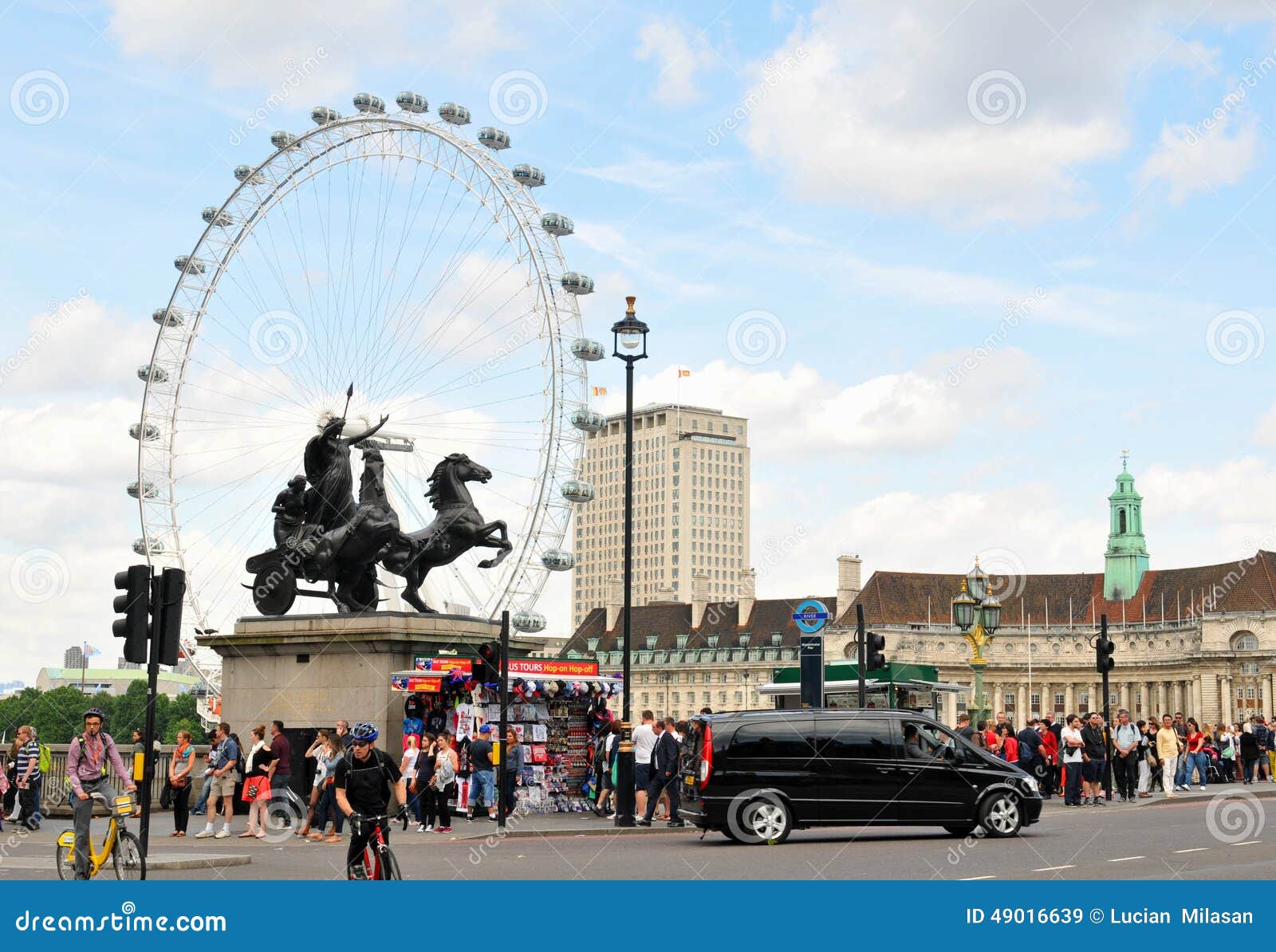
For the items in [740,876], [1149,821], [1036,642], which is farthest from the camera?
[1036,642]

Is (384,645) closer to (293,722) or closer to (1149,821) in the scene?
(293,722)

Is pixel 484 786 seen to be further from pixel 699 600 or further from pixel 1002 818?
pixel 699 600

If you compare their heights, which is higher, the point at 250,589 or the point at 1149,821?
the point at 250,589

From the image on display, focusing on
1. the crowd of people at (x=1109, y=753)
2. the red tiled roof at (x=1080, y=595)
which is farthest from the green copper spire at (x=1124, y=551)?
the crowd of people at (x=1109, y=753)

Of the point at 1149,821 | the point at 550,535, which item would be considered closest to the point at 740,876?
the point at 1149,821

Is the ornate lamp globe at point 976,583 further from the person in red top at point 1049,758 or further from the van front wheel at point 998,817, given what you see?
the van front wheel at point 998,817

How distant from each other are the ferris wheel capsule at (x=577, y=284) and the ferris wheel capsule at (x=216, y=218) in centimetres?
1135

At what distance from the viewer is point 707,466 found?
198 meters

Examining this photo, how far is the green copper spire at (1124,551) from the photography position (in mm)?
163500

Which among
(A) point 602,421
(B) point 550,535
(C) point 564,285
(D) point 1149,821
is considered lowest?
(D) point 1149,821

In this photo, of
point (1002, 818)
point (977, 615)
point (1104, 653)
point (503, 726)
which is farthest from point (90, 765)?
point (977, 615)

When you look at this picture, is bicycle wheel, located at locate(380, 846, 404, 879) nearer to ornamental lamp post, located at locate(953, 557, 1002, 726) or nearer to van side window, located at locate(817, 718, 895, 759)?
van side window, located at locate(817, 718, 895, 759)

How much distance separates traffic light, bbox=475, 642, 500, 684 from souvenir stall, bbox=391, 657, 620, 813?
391 millimetres

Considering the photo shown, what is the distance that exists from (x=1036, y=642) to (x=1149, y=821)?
136146 mm
